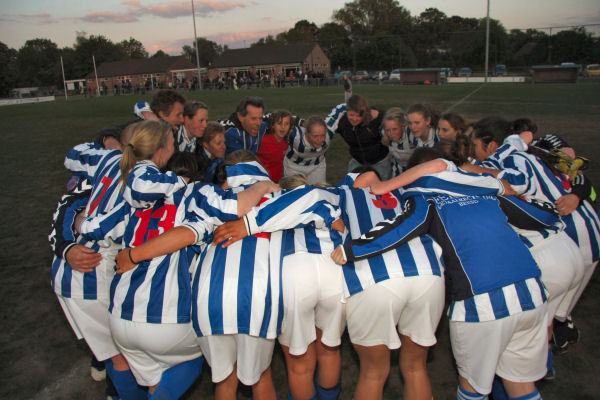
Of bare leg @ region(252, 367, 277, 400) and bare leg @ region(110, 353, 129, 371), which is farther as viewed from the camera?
bare leg @ region(110, 353, 129, 371)

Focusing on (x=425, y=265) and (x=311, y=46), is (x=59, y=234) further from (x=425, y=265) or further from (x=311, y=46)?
(x=311, y=46)

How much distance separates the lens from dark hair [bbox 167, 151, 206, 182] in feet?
9.44

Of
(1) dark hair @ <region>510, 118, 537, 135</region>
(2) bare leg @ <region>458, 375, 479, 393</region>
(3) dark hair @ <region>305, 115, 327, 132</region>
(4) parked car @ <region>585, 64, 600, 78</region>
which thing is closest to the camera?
(2) bare leg @ <region>458, 375, 479, 393</region>

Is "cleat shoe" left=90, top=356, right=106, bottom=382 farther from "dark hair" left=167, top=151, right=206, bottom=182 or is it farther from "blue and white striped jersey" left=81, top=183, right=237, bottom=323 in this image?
"dark hair" left=167, top=151, right=206, bottom=182

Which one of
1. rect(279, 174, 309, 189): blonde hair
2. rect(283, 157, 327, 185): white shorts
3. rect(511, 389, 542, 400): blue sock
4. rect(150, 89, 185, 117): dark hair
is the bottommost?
rect(511, 389, 542, 400): blue sock

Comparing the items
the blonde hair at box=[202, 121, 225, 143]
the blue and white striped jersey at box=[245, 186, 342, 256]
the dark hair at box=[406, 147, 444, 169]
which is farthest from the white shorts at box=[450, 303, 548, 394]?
the blonde hair at box=[202, 121, 225, 143]

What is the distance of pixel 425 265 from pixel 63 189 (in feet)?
27.0

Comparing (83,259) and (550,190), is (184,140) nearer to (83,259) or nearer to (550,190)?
(83,259)

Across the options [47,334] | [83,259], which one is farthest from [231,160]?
[47,334]

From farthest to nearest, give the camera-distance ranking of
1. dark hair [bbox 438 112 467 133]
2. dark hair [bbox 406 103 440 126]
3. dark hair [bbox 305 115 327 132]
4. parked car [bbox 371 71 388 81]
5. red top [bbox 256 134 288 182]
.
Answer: parked car [bbox 371 71 388 81] → red top [bbox 256 134 288 182] → dark hair [bbox 305 115 327 132] → dark hair [bbox 406 103 440 126] → dark hair [bbox 438 112 467 133]

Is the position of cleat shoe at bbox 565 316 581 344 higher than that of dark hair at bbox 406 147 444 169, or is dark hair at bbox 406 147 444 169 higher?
dark hair at bbox 406 147 444 169

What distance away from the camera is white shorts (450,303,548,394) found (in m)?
2.29

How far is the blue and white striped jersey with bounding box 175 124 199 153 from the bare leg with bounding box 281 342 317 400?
2921 millimetres

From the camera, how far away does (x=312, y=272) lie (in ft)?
7.63
